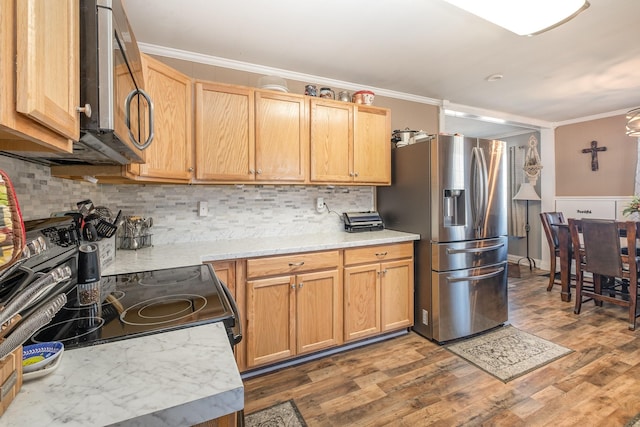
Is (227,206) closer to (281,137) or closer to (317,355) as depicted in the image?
(281,137)

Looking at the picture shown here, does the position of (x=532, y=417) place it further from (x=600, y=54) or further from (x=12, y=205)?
(x=600, y=54)

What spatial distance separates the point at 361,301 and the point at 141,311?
1747 millimetres

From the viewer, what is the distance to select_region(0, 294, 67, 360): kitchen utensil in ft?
1.58

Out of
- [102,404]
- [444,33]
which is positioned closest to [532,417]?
[102,404]

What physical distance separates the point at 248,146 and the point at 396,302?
5.83ft

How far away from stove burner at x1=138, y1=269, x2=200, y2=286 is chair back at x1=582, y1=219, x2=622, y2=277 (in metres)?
3.57

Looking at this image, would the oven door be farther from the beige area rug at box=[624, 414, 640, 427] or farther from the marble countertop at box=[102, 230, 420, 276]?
the beige area rug at box=[624, 414, 640, 427]

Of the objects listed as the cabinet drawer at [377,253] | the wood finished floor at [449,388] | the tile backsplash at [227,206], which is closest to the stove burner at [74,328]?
the tile backsplash at [227,206]

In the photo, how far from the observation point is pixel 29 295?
51 centimetres

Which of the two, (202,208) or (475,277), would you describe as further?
(475,277)

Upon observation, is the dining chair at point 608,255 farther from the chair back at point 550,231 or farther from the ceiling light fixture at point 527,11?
the ceiling light fixture at point 527,11

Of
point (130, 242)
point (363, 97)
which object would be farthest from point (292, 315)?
point (363, 97)

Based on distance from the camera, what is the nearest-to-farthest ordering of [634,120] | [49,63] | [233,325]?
[49,63] < [233,325] < [634,120]

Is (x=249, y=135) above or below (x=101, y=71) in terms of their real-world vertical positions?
above
